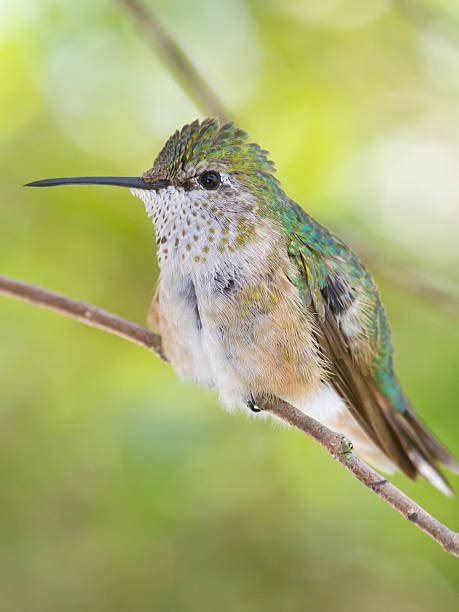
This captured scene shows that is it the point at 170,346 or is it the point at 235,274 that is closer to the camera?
the point at 235,274

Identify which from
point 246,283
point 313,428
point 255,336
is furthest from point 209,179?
point 313,428

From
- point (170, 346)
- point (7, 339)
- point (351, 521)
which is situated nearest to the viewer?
point (170, 346)

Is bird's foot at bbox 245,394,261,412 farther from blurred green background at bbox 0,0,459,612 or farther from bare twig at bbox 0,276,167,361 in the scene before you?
blurred green background at bbox 0,0,459,612

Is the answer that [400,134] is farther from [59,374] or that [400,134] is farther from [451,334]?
[59,374]

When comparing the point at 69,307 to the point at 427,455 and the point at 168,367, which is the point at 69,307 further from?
the point at 168,367

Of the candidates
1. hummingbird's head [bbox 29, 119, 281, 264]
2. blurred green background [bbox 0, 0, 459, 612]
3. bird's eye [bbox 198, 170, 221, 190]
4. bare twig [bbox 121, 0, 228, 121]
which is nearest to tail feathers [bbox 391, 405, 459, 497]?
blurred green background [bbox 0, 0, 459, 612]

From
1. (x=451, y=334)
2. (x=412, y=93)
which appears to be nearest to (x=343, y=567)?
(x=451, y=334)
